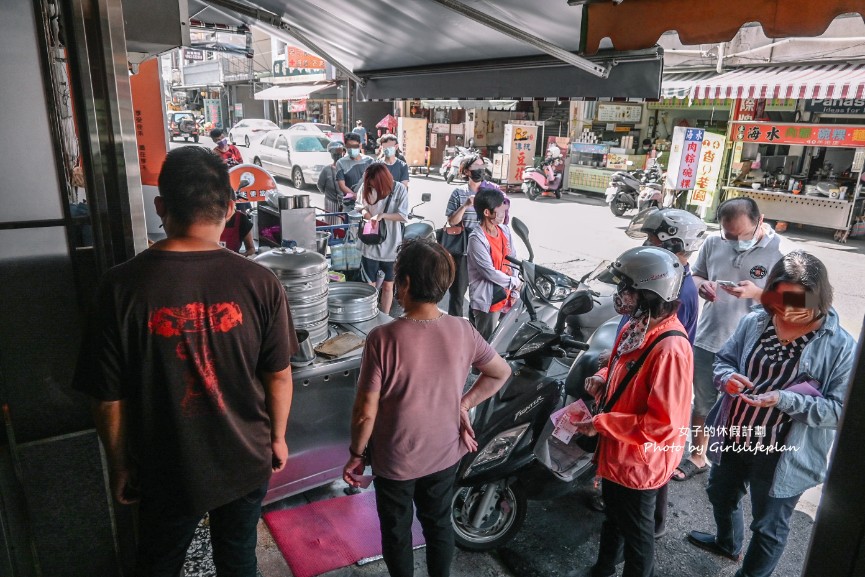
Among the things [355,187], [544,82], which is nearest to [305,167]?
[355,187]

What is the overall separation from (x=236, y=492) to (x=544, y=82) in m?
3.34

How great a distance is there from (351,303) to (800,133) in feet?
38.5

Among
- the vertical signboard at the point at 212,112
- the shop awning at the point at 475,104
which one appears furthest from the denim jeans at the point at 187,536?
the vertical signboard at the point at 212,112

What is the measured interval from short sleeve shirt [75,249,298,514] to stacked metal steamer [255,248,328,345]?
992 mm

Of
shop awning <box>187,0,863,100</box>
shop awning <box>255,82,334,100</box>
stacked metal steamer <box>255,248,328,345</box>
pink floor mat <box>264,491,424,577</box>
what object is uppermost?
shop awning <box>255,82,334,100</box>

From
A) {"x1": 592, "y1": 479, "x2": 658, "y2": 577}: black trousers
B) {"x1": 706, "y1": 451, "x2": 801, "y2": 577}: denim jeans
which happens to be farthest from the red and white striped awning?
{"x1": 592, "y1": 479, "x2": 658, "y2": 577}: black trousers

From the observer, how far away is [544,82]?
4.02 meters

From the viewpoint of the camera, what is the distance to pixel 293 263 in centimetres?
302

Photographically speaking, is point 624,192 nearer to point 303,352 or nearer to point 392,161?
point 392,161

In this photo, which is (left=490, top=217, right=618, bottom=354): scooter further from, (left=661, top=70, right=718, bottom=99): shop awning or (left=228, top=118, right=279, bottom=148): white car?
(left=228, top=118, right=279, bottom=148): white car

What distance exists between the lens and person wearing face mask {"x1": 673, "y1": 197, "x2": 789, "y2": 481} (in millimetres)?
3455

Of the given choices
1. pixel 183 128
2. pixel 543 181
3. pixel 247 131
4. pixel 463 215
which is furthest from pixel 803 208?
pixel 183 128

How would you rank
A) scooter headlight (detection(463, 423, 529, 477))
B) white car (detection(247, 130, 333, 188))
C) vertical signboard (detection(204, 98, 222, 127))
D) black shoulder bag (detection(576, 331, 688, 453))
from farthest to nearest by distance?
vertical signboard (detection(204, 98, 222, 127)) → white car (detection(247, 130, 333, 188)) → scooter headlight (detection(463, 423, 529, 477)) → black shoulder bag (detection(576, 331, 688, 453))

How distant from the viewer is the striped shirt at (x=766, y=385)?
2.50 m
